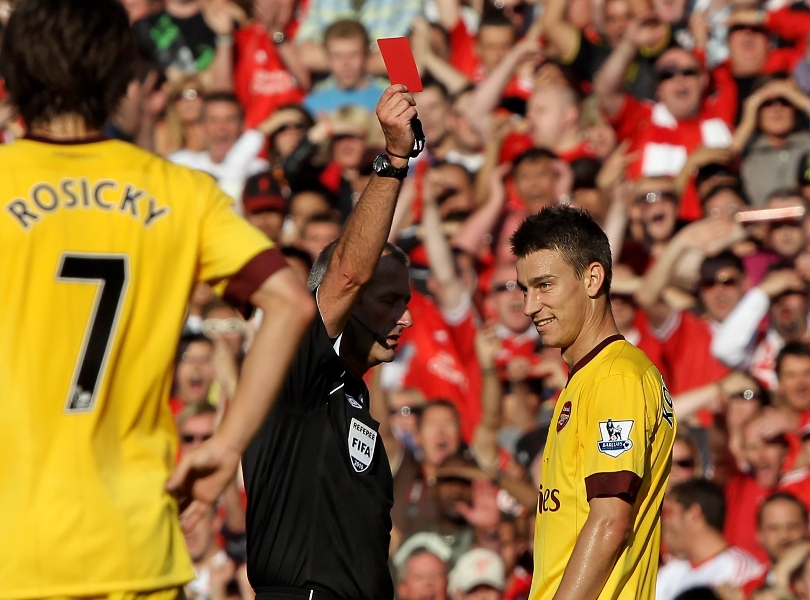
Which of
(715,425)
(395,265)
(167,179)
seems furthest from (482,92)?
(167,179)

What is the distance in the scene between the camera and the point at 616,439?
355 centimetres

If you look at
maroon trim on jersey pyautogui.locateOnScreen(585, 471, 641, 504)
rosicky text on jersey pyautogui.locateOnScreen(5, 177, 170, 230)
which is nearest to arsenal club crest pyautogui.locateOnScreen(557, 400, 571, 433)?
maroon trim on jersey pyautogui.locateOnScreen(585, 471, 641, 504)

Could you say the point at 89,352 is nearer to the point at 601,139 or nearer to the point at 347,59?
the point at 601,139

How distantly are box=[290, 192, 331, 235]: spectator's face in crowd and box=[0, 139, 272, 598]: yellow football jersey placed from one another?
6089mm

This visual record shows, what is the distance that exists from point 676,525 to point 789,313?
1838 mm

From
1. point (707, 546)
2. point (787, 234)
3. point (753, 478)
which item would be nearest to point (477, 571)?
point (707, 546)

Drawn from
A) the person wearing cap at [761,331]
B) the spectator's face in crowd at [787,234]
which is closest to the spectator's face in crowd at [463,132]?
the spectator's face in crowd at [787,234]

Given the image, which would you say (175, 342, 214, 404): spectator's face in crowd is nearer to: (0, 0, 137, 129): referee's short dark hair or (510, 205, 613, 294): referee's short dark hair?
(510, 205, 613, 294): referee's short dark hair

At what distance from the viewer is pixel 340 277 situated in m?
3.86

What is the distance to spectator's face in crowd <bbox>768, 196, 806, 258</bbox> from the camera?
8.39 metres

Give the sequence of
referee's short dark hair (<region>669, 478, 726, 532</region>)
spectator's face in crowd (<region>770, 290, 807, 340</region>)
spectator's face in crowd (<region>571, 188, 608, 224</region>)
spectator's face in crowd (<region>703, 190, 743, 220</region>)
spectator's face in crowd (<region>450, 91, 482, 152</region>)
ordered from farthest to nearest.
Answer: spectator's face in crowd (<region>450, 91, 482, 152</region>), spectator's face in crowd (<region>571, 188, 608, 224</region>), spectator's face in crowd (<region>703, 190, 743, 220</region>), spectator's face in crowd (<region>770, 290, 807, 340</region>), referee's short dark hair (<region>669, 478, 726, 532</region>)

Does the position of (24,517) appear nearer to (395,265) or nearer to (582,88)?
(395,265)

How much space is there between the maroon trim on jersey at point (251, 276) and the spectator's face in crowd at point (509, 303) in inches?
229

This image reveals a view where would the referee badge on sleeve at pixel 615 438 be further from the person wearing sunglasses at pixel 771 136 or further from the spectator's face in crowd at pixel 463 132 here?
the spectator's face in crowd at pixel 463 132
